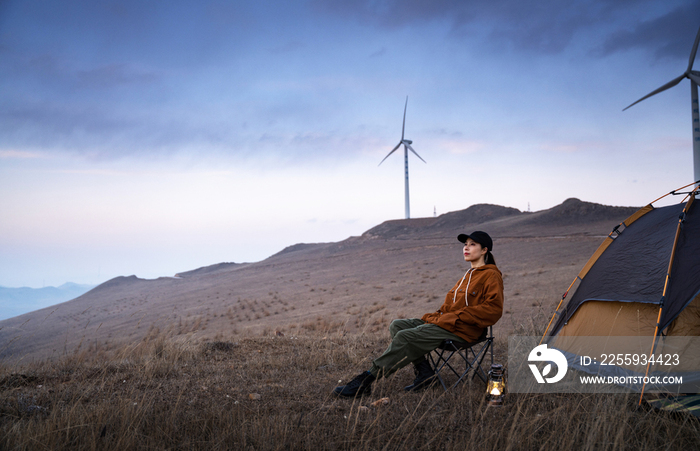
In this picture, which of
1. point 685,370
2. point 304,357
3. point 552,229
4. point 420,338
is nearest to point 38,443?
point 420,338

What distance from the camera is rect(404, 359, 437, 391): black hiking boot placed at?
14.5ft

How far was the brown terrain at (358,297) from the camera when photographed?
14459mm

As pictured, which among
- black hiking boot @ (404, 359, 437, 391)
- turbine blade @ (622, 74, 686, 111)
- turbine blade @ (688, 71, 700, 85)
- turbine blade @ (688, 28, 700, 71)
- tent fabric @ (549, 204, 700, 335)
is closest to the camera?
tent fabric @ (549, 204, 700, 335)

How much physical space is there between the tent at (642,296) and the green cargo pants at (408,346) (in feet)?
6.28

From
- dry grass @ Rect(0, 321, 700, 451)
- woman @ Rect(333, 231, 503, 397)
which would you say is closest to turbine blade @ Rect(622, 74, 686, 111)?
woman @ Rect(333, 231, 503, 397)

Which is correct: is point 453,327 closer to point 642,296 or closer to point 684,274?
point 642,296

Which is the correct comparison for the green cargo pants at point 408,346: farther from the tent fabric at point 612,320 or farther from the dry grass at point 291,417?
the tent fabric at point 612,320

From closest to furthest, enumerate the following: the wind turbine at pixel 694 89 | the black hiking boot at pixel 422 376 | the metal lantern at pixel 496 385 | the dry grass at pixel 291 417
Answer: the dry grass at pixel 291 417, the metal lantern at pixel 496 385, the black hiking boot at pixel 422 376, the wind turbine at pixel 694 89

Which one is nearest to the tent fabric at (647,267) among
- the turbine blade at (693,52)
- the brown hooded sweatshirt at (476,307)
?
the brown hooded sweatshirt at (476,307)

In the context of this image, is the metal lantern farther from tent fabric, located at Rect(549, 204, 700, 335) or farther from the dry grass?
tent fabric, located at Rect(549, 204, 700, 335)

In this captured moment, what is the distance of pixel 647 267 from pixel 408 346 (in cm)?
295

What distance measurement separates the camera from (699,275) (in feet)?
13.7

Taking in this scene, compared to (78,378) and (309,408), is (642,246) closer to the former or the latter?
(309,408)

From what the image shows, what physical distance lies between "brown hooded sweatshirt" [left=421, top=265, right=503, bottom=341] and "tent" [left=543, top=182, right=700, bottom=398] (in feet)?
4.97
